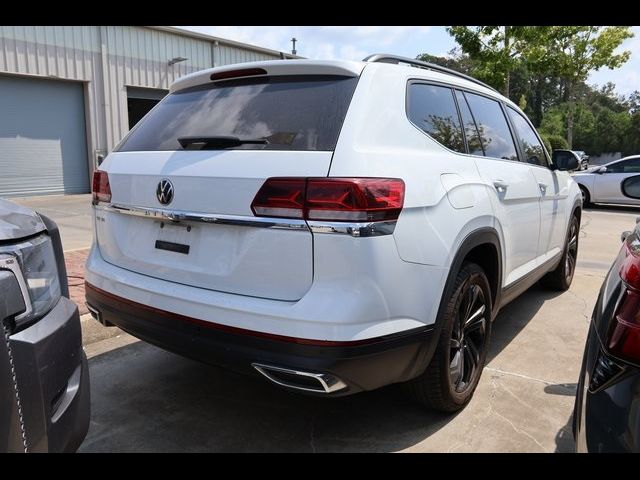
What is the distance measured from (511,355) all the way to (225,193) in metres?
2.58

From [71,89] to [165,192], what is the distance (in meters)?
13.5

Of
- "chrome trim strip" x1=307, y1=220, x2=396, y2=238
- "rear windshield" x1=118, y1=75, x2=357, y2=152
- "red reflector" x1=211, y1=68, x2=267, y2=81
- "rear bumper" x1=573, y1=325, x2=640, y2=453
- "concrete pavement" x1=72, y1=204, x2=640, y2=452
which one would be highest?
"red reflector" x1=211, y1=68, x2=267, y2=81

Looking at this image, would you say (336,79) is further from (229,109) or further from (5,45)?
(5,45)

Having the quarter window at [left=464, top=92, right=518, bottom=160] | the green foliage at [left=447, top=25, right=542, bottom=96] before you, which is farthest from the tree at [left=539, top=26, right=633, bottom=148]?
the quarter window at [left=464, top=92, right=518, bottom=160]

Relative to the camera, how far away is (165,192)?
8.23 ft

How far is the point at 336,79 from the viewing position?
242 centimetres

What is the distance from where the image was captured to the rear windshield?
230 cm

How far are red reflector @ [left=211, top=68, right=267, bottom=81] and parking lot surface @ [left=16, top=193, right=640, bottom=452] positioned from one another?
4.90 ft

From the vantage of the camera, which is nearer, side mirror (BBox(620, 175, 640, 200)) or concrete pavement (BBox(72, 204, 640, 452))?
concrete pavement (BBox(72, 204, 640, 452))

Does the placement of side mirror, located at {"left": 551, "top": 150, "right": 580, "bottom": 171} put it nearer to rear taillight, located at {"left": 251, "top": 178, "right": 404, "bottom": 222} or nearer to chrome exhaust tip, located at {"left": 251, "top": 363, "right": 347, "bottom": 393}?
rear taillight, located at {"left": 251, "top": 178, "right": 404, "bottom": 222}

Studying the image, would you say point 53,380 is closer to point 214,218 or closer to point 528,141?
point 214,218
